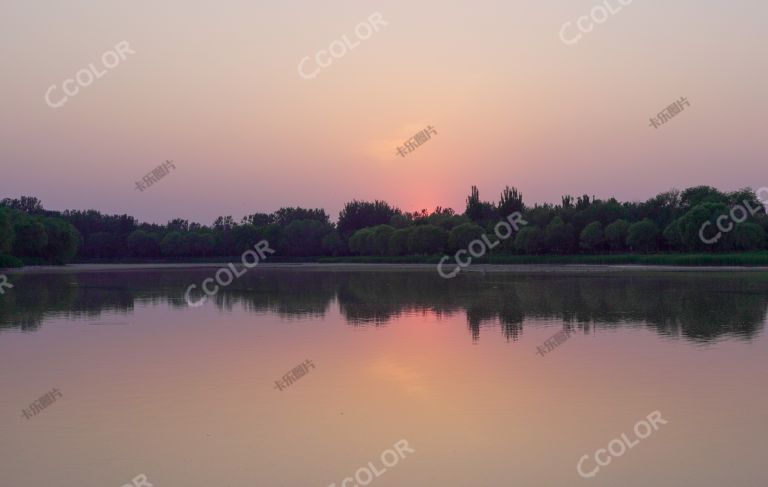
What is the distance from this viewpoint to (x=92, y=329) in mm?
23281

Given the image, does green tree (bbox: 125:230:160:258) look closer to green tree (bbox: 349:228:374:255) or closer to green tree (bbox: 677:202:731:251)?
green tree (bbox: 349:228:374:255)

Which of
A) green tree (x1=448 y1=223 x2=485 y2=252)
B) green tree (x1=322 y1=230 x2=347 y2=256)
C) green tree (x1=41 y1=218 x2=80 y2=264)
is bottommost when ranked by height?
green tree (x1=448 y1=223 x2=485 y2=252)

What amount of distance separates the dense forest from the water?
60426 mm

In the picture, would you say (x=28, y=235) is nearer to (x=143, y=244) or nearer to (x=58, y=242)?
(x=58, y=242)

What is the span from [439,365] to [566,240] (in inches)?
3167

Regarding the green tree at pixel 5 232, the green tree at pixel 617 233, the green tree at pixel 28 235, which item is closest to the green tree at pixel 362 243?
the green tree at pixel 617 233

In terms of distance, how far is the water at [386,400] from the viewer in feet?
29.7

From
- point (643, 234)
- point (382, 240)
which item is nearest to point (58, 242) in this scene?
point (382, 240)

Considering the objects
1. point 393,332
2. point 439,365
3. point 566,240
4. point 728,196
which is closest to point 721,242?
point 566,240

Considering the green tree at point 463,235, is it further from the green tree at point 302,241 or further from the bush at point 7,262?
the bush at point 7,262

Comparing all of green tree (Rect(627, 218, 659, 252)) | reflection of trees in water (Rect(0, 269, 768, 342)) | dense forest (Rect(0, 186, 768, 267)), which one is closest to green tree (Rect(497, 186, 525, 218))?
dense forest (Rect(0, 186, 768, 267))

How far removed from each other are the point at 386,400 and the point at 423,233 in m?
95.1

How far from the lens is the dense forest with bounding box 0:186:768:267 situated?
268 ft

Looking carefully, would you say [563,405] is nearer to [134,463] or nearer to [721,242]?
[134,463]
